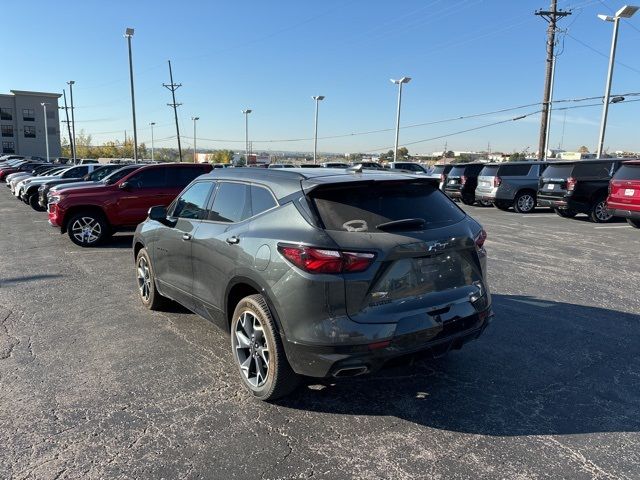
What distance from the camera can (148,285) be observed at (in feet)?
18.8

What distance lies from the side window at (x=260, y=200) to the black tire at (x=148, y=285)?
215 centimetres

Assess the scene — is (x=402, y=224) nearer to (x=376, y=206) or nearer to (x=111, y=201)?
(x=376, y=206)

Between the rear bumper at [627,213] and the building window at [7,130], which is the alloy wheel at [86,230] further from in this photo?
the building window at [7,130]

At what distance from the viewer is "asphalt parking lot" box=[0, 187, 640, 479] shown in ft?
9.45

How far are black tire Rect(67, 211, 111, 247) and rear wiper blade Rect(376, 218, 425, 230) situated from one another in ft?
29.6

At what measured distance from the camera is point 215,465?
2.86 meters

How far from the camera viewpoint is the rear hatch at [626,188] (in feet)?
37.3

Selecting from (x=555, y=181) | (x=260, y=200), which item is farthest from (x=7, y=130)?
(x=260, y=200)

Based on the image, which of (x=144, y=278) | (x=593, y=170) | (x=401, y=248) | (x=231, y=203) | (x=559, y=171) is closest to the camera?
(x=401, y=248)

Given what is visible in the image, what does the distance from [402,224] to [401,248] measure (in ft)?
0.70

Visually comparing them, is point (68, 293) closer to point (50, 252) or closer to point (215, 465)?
point (50, 252)

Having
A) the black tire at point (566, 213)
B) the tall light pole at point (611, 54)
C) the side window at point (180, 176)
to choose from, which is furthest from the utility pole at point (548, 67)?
the side window at point (180, 176)

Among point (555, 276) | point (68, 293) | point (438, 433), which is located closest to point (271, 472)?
point (438, 433)

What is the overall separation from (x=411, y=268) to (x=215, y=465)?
1.74 meters
